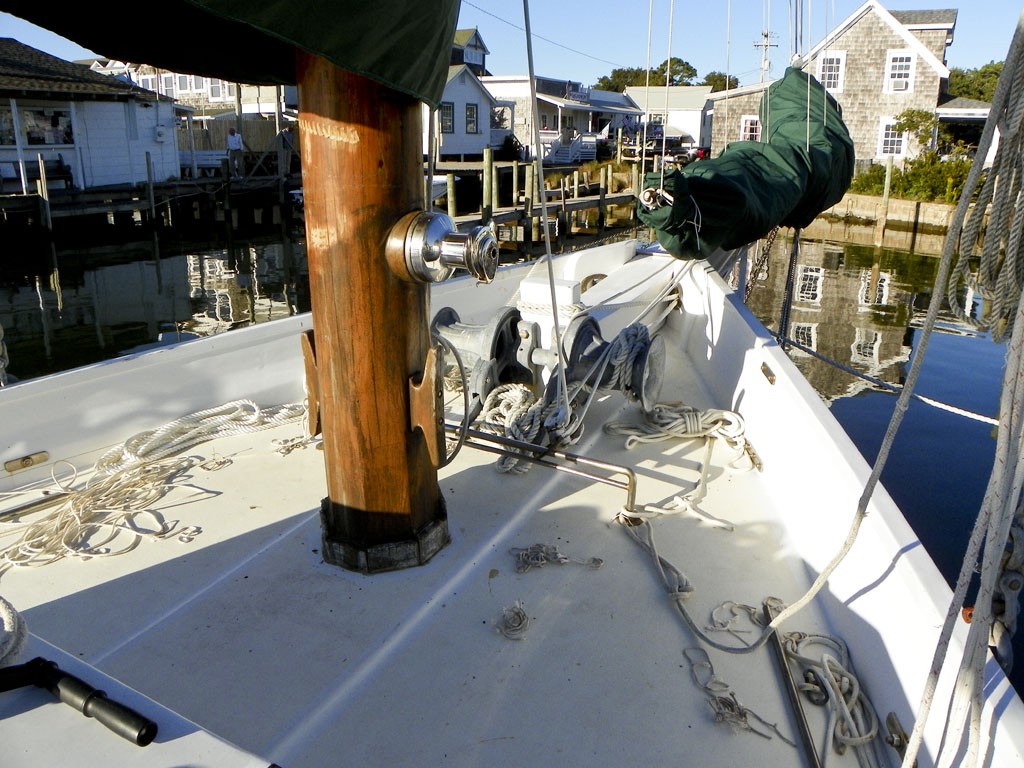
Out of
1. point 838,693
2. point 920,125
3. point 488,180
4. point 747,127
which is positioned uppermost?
point 747,127

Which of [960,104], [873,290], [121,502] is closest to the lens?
[121,502]

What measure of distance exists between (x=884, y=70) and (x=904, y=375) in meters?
20.4

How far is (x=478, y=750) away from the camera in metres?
1.62

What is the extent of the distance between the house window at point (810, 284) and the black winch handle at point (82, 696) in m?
14.8

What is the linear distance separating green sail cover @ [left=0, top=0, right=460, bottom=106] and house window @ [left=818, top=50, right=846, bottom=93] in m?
27.9

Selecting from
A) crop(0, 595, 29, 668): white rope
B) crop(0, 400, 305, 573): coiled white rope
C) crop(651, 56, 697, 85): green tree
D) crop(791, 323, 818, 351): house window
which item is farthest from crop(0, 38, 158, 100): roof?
crop(651, 56, 697, 85): green tree

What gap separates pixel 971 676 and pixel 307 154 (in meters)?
1.70

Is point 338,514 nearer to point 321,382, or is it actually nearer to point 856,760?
point 321,382

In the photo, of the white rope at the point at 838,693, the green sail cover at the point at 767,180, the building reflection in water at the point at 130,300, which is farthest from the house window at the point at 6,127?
the white rope at the point at 838,693

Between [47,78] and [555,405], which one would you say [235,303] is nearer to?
[47,78]

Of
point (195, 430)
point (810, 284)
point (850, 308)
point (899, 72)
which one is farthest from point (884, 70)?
point (195, 430)

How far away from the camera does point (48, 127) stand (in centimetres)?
2034

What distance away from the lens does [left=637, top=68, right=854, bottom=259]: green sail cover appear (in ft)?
9.46

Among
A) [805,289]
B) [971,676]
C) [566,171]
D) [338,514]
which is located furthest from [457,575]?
[566,171]
